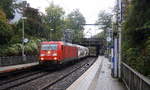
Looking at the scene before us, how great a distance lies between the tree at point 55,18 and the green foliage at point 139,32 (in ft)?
223

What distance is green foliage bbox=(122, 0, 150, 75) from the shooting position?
999cm

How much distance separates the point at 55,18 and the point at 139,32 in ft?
243

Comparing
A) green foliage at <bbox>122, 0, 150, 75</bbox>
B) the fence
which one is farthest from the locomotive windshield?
green foliage at <bbox>122, 0, 150, 75</bbox>

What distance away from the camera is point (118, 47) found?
65.1ft

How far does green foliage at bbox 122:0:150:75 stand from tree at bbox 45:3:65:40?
68081 mm

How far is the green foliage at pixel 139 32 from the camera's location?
9992 millimetres

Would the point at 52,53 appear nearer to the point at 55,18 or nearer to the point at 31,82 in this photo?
the point at 31,82

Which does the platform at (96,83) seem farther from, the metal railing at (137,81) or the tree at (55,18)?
the tree at (55,18)

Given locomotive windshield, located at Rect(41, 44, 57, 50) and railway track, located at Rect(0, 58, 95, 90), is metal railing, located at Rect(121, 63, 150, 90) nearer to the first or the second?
railway track, located at Rect(0, 58, 95, 90)

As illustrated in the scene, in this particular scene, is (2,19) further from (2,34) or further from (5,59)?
(5,59)

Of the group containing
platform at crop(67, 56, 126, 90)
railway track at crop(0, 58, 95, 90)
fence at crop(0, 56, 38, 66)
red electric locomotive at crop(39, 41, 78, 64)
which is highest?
red electric locomotive at crop(39, 41, 78, 64)

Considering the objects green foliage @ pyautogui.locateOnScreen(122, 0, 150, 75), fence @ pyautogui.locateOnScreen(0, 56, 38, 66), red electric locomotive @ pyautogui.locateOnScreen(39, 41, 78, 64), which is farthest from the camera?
fence @ pyautogui.locateOnScreen(0, 56, 38, 66)

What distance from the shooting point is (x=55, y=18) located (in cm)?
8575

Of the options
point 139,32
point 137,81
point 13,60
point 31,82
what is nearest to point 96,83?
point 31,82
